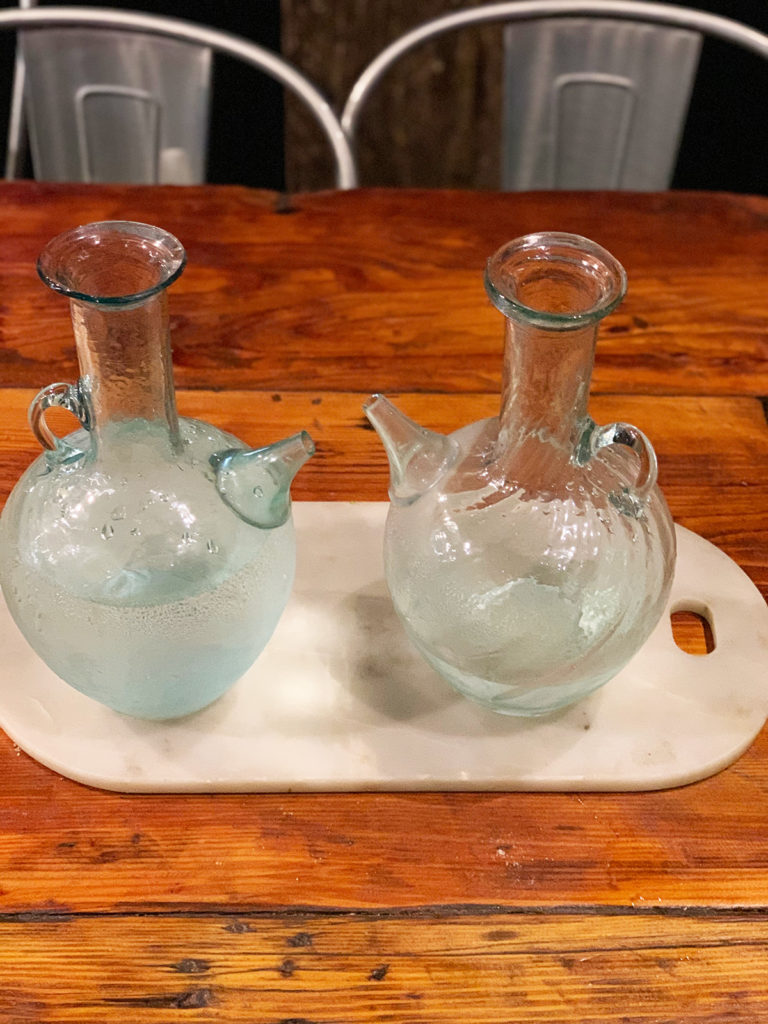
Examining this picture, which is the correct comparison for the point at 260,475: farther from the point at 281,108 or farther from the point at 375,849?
the point at 281,108

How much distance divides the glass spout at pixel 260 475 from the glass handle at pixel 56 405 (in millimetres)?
71

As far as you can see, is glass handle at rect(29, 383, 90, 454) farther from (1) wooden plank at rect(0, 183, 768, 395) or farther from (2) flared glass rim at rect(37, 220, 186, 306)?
(1) wooden plank at rect(0, 183, 768, 395)

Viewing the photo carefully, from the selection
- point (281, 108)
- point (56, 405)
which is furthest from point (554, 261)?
point (281, 108)

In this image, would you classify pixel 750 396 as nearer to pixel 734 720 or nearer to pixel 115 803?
pixel 734 720

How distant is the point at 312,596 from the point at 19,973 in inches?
10.4

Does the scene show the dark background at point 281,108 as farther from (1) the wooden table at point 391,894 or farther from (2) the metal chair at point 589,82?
(1) the wooden table at point 391,894

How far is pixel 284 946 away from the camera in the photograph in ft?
1.70

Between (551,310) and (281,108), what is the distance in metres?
1.45

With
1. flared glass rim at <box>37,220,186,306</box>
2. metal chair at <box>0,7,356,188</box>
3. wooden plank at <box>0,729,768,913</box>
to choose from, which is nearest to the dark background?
metal chair at <box>0,7,356,188</box>

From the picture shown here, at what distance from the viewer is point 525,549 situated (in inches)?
22.9

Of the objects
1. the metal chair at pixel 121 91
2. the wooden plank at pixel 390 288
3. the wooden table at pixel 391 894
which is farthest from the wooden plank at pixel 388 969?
the metal chair at pixel 121 91

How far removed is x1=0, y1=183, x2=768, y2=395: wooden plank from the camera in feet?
2.83

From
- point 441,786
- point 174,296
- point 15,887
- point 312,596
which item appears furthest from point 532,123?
point 15,887

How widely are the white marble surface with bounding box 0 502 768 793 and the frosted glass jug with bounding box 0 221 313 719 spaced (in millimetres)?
44
